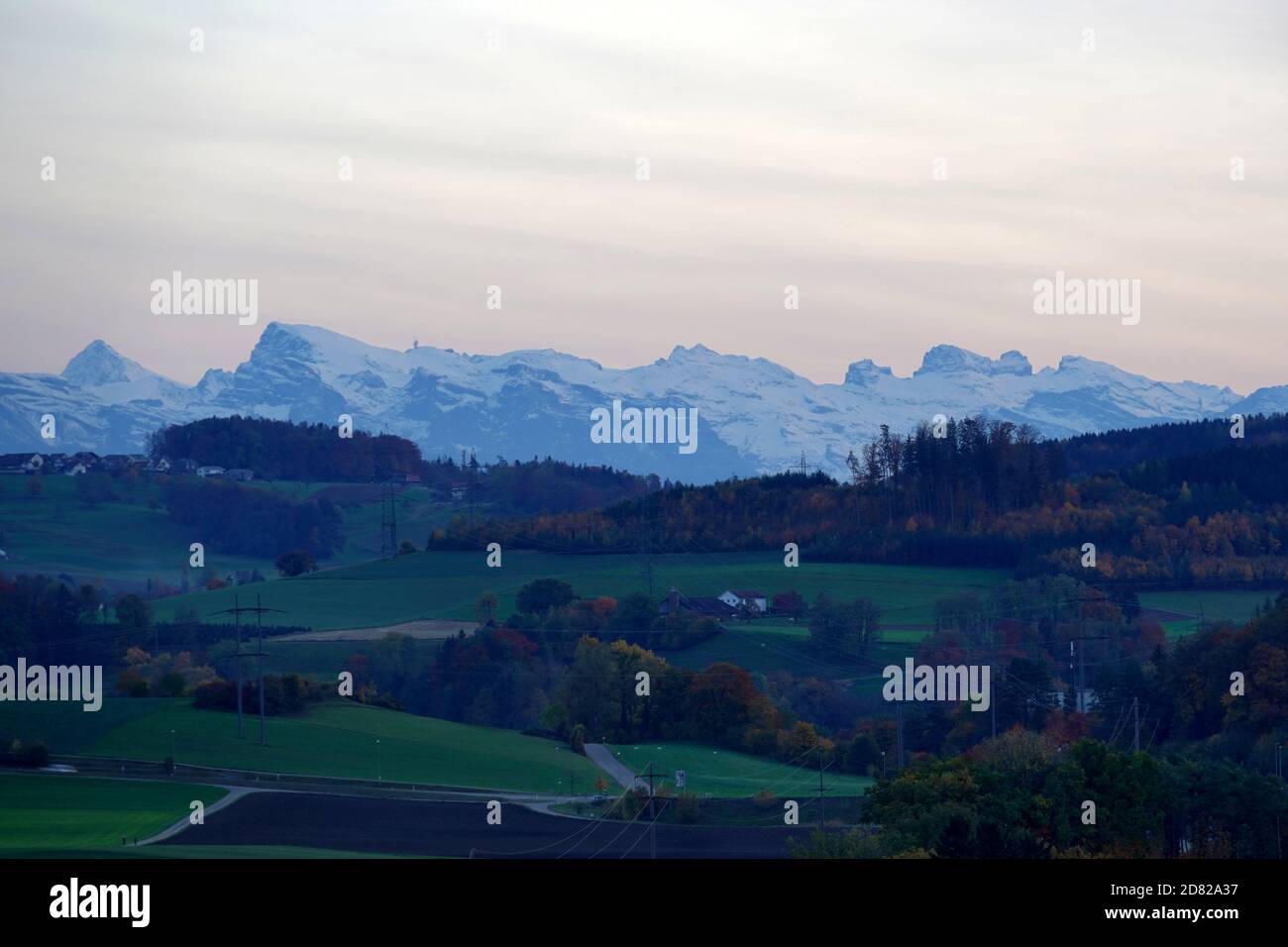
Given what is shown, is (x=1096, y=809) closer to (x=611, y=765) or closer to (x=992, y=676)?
(x=611, y=765)

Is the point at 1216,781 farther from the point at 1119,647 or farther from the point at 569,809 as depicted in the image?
the point at 1119,647

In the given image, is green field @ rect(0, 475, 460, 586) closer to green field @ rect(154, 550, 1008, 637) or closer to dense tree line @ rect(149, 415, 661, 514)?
dense tree line @ rect(149, 415, 661, 514)

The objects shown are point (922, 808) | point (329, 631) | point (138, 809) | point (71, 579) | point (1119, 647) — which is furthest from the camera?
point (71, 579)

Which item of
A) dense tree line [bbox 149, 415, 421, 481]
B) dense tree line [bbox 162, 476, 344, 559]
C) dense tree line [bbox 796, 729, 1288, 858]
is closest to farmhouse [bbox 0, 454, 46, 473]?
dense tree line [bbox 162, 476, 344, 559]

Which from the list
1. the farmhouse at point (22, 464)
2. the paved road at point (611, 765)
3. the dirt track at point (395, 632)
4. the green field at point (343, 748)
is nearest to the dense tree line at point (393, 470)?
the farmhouse at point (22, 464)

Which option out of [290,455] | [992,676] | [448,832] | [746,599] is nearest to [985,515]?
[746,599]
